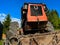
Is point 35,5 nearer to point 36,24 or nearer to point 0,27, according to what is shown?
point 36,24

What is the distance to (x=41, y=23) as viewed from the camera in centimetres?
560

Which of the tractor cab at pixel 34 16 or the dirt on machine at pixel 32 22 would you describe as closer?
the dirt on machine at pixel 32 22

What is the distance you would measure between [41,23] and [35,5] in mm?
490

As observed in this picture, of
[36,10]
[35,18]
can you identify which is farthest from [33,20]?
[36,10]

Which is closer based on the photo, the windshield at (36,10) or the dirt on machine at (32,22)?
the dirt on machine at (32,22)

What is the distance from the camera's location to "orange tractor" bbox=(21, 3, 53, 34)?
547cm

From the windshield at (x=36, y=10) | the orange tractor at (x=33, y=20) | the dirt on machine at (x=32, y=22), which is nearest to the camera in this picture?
the dirt on machine at (x=32, y=22)

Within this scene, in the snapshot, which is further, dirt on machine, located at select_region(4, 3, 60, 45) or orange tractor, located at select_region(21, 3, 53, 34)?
orange tractor, located at select_region(21, 3, 53, 34)

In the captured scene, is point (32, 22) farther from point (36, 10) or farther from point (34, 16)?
point (36, 10)

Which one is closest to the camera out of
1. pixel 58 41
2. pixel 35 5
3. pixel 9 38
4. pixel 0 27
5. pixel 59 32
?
pixel 58 41

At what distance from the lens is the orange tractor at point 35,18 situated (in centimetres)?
547

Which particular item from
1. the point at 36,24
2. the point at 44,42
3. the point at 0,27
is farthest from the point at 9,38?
the point at 0,27

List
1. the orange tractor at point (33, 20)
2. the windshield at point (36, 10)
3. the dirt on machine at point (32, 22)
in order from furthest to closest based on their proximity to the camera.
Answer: the windshield at point (36, 10), the orange tractor at point (33, 20), the dirt on machine at point (32, 22)

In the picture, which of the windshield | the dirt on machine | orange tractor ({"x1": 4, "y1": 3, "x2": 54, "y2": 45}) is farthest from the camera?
the windshield
